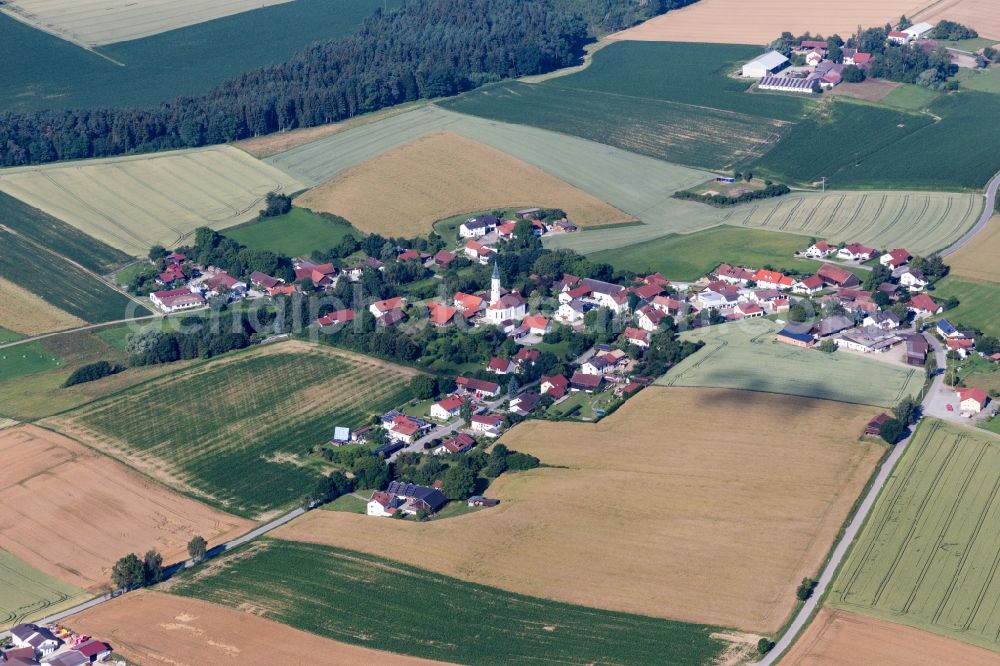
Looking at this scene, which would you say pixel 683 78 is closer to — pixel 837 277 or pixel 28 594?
pixel 837 277

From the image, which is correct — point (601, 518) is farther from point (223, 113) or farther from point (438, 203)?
point (223, 113)

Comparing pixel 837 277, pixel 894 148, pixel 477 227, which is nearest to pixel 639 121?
pixel 894 148

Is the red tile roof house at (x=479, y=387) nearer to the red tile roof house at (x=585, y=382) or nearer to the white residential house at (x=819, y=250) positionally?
the red tile roof house at (x=585, y=382)

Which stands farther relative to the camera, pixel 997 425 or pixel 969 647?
pixel 997 425

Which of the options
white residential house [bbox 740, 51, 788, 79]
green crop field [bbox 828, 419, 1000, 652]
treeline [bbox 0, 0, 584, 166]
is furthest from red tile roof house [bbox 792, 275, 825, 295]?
treeline [bbox 0, 0, 584, 166]

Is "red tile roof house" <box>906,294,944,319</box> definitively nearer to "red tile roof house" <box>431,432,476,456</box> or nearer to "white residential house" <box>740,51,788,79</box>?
"red tile roof house" <box>431,432,476,456</box>

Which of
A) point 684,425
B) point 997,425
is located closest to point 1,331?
point 684,425
